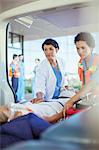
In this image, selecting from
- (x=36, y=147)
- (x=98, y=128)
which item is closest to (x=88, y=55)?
(x=98, y=128)

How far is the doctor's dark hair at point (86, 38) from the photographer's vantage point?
5.48ft

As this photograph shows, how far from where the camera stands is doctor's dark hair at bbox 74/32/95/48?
167 cm

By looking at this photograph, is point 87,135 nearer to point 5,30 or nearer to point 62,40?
point 62,40

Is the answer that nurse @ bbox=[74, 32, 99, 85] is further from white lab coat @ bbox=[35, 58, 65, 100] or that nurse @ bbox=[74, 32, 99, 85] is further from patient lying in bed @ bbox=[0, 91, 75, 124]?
white lab coat @ bbox=[35, 58, 65, 100]

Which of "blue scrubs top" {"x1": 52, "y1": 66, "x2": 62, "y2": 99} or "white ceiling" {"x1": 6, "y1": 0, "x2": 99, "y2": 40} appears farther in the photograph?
"blue scrubs top" {"x1": 52, "y1": 66, "x2": 62, "y2": 99}

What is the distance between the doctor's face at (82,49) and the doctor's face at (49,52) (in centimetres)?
25

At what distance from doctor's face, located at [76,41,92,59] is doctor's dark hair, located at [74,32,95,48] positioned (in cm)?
3

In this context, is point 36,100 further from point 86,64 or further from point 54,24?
point 54,24

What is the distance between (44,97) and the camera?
2.04m

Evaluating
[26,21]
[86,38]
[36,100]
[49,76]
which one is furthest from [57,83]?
[26,21]

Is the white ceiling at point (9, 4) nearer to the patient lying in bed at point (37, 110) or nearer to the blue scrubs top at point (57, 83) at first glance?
the blue scrubs top at point (57, 83)

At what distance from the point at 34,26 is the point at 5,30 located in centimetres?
30

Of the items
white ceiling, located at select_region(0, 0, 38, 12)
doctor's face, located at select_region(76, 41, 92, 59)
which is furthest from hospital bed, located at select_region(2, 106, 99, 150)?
white ceiling, located at select_region(0, 0, 38, 12)

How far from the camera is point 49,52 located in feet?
6.82
